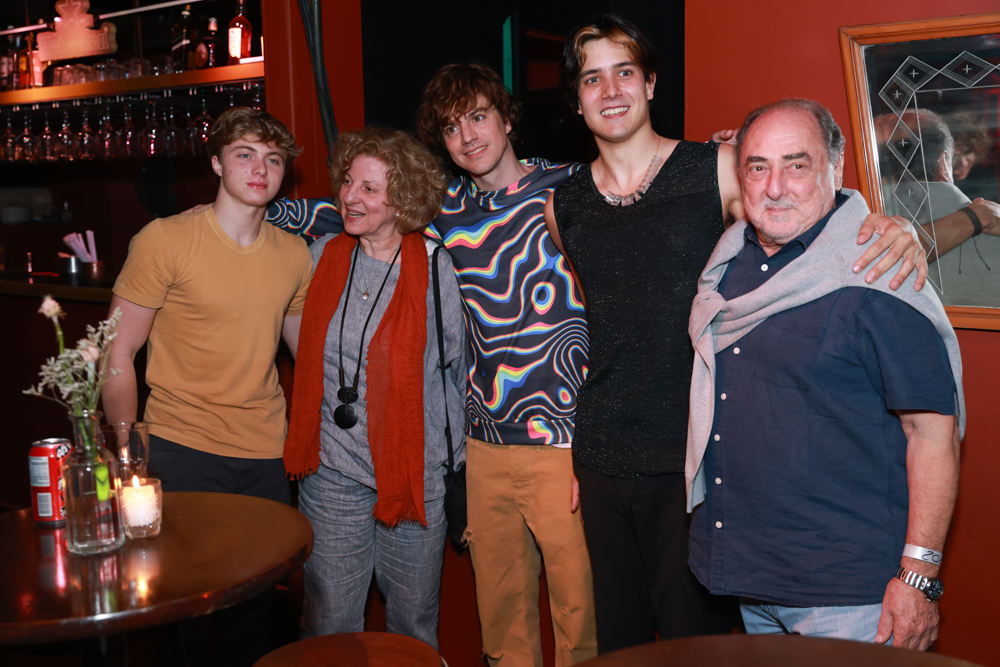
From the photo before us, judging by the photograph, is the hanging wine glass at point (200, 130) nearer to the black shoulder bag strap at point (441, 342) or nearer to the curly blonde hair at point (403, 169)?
the curly blonde hair at point (403, 169)

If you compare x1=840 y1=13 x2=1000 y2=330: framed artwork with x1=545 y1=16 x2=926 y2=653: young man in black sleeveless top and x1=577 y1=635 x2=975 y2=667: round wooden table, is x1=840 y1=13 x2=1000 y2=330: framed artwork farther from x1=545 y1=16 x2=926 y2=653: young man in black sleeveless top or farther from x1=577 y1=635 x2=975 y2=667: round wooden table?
x1=577 y1=635 x2=975 y2=667: round wooden table

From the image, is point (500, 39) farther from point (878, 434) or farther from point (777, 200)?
point (878, 434)

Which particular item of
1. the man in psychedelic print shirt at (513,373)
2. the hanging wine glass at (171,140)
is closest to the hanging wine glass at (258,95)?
the hanging wine glass at (171,140)

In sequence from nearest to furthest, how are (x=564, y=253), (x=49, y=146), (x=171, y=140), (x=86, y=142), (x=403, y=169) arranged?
(x=564, y=253) → (x=403, y=169) → (x=171, y=140) → (x=86, y=142) → (x=49, y=146)

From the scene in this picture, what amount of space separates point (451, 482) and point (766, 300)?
1150 millimetres

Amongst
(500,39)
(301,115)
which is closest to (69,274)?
(301,115)

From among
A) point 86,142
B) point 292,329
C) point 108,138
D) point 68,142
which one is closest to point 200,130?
point 108,138

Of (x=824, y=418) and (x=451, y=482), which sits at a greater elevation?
(x=824, y=418)

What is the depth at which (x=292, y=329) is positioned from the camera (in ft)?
8.34

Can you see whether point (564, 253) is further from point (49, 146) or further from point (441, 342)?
point (49, 146)

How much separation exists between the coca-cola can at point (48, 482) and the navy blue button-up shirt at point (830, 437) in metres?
1.47

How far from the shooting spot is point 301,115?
9.98ft

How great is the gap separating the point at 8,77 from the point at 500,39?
3625mm

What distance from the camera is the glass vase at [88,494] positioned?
1.54 metres
